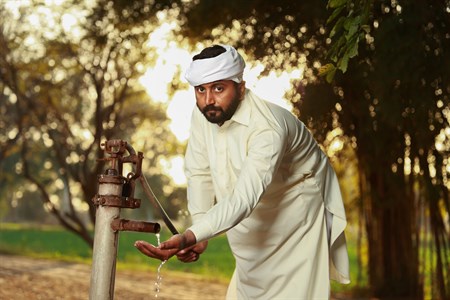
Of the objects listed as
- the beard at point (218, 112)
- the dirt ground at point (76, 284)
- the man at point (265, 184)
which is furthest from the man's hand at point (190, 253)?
the dirt ground at point (76, 284)

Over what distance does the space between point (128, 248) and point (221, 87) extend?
633 inches

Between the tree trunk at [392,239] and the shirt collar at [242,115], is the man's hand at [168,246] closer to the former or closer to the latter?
the shirt collar at [242,115]

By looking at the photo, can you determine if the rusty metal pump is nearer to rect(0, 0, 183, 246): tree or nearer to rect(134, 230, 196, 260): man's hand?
rect(134, 230, 196, 260): man's hand

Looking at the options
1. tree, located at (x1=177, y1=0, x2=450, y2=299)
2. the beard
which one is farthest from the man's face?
tree, located at (x1=177, y1=0, x2=450, y2=299)

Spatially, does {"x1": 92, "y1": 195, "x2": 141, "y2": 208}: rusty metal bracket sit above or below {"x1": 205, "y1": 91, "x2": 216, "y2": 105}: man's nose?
below

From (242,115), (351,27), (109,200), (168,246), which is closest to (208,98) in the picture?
(242,115)

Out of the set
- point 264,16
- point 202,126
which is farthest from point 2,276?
point 202,126

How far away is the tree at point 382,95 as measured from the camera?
4734 millimetres

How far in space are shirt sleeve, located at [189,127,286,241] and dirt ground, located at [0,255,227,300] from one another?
12.7 ft

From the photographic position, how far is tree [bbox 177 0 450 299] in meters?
4.73

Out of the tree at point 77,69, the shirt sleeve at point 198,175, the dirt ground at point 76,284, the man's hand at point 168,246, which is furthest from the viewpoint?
the tree at point 77,69

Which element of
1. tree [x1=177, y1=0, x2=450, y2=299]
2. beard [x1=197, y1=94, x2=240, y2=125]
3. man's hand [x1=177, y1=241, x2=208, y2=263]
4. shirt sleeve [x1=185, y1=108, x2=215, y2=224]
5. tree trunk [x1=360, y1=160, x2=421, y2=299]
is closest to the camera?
man's hand [x1=177, y1=241, x2=208, y2=263]

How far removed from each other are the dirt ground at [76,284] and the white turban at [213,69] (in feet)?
12.6

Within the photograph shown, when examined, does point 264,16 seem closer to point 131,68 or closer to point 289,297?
point 289,297
